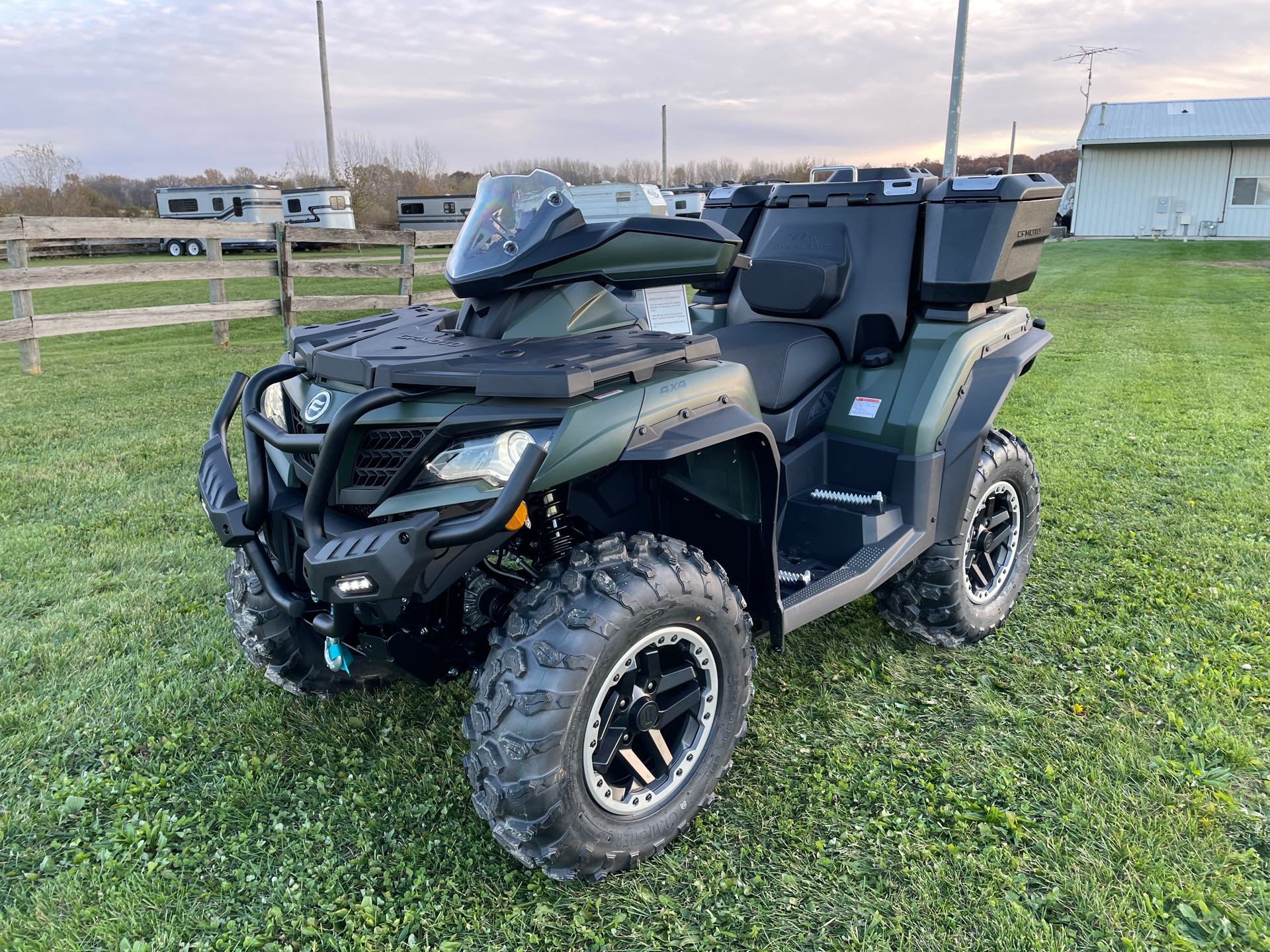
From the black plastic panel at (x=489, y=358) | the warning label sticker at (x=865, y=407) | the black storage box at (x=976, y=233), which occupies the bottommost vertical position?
the warning label sticker at (x=865, y=407)

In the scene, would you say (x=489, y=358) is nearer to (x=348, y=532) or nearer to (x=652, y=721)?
(x=348, y=532)

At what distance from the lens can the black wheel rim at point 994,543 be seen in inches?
144

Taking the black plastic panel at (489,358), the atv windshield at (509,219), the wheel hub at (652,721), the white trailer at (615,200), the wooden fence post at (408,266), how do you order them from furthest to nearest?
the wooden fence post at (408,266)
the white trailer at (615,200)
the atv windshield at (509,219)
the wheel hub at (652,721)
the black plastic panel at (489,358)

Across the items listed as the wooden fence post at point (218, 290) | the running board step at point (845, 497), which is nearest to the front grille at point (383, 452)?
the running board step at point (845, 497)

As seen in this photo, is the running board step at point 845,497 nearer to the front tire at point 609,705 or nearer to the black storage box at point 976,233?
the black storage box at point 976,233

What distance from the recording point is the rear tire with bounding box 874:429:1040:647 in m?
3.43

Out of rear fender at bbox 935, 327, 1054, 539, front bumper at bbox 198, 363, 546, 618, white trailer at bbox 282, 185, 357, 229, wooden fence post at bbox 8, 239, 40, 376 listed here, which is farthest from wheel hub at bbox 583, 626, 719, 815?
white trailer at bbox 282, 185, 357, 229

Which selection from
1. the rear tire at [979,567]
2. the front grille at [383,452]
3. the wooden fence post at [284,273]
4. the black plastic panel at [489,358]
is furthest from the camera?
the wooden fence post at [284,273]

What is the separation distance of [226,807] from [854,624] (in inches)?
97.1

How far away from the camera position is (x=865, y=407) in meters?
3.50

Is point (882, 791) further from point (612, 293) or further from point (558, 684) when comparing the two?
point (612, 293)

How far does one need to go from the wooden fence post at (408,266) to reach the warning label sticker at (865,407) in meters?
9.91

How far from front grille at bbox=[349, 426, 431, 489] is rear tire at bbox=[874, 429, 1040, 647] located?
6.75ft

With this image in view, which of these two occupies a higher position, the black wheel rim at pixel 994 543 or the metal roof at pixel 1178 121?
the metal roof at pixel 1178 121
